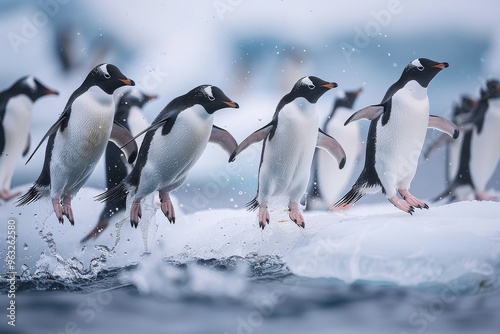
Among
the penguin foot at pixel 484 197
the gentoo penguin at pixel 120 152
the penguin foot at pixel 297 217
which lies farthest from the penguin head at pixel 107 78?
the penguin foot at pixel 484 197

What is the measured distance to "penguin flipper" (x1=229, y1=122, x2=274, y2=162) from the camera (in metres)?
3.30

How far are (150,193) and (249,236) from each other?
490 mm

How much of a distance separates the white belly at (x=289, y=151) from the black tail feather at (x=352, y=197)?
26 centimetres

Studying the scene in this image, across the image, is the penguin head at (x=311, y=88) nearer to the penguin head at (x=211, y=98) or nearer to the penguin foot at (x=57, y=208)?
the penguin head at (x=211, y=98)

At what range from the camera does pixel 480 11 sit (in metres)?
3.52

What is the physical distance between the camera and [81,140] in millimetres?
3229

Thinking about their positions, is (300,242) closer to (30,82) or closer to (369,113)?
(369,113)

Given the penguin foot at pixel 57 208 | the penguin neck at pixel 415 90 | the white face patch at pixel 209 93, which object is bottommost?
the penguin foot at pixel 57 208

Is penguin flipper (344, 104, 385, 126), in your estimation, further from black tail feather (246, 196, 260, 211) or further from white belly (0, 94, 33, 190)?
white belly (0, 94, 33, 190)

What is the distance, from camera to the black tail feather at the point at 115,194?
3.30 m

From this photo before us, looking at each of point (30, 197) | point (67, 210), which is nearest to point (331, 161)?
point (67, 210)

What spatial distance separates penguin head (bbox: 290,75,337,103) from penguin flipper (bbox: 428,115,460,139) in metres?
0.55

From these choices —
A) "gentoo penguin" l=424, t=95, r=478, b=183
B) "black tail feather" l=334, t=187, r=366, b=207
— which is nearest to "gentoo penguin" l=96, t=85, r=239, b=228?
"black tail feather" l=334, t=187, r=366, b=207

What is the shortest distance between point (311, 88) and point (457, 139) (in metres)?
0.81
